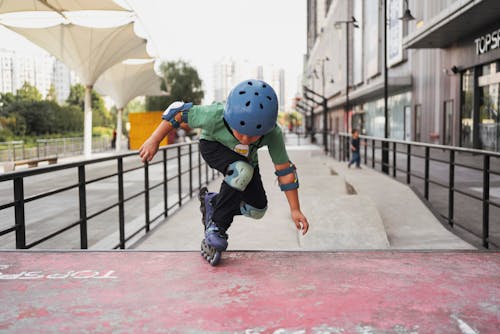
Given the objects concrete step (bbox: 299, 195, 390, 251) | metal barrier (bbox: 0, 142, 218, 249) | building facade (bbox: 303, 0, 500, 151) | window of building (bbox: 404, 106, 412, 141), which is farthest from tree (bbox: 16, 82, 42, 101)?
concrete step (bbox: 299, 195, 390, 251)

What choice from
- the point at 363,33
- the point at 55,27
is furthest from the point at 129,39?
the point at 363,33

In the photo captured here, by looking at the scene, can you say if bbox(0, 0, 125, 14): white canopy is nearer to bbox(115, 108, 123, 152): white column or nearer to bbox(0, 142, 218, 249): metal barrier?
bbox(115, 108, 123, 152): white column

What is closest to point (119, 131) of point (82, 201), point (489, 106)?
point (489, 106)

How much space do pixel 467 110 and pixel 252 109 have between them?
20.5m

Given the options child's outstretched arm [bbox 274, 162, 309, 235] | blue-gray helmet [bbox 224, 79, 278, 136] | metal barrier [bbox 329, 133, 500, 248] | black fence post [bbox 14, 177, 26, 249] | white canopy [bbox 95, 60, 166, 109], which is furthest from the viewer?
white canopy [bbox 95, 60, 166, 109]

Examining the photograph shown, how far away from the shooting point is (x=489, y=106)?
1948 centimetres

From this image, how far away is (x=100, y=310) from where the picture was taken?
8.44ft

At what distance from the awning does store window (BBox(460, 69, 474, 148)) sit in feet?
5.48

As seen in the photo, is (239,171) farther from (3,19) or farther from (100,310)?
(3,19)

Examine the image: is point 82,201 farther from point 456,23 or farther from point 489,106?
point 489,106

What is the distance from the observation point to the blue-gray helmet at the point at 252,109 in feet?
10.2

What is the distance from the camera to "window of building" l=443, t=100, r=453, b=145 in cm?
2339

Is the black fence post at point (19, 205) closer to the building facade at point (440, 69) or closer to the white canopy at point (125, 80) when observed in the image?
the building facade at point (440, 69)

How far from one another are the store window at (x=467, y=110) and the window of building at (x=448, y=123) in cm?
123
